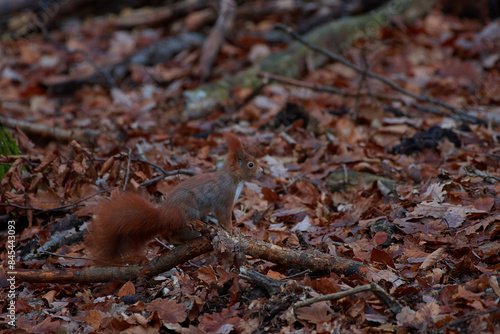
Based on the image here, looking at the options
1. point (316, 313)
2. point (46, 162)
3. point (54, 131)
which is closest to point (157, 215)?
point (316, 313)

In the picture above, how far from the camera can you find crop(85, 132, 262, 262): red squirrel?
2871mm

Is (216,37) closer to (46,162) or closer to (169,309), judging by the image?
(46,162)

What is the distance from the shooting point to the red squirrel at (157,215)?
2.87 metres

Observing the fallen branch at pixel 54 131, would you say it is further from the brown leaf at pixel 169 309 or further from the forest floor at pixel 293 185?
the brown leaf at pixel 169 309

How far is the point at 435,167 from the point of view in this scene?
4395 millimetres

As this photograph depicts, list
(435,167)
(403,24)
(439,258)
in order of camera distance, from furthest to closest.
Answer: (403,24) → (435,167) → (439,258)

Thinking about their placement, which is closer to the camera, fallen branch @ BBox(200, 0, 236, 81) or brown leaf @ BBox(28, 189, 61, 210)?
brown leaf @ BBox(28, 189, 61, 210)

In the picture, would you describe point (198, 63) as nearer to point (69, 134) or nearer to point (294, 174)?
point (69, 134)

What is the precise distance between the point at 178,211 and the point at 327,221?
4.18 feet

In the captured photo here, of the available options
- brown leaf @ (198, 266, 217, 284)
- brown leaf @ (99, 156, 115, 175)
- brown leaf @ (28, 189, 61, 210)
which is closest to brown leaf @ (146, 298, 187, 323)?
brown leaf @ (198, 266, 217, 284)

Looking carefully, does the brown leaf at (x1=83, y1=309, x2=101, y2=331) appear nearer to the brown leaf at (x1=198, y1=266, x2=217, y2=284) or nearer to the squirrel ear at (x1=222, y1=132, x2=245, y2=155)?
the brown leaf at (x1=198, y1=266, x2=217, y2=284)

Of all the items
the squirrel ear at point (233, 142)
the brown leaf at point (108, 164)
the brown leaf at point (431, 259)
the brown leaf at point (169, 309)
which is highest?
the squirrel ear at point (233, 142)

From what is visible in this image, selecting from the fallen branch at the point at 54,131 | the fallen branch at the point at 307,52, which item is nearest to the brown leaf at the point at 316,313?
the fallen branch at the point at 54,131

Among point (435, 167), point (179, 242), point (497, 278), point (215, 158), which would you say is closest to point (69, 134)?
point (215, 158)
